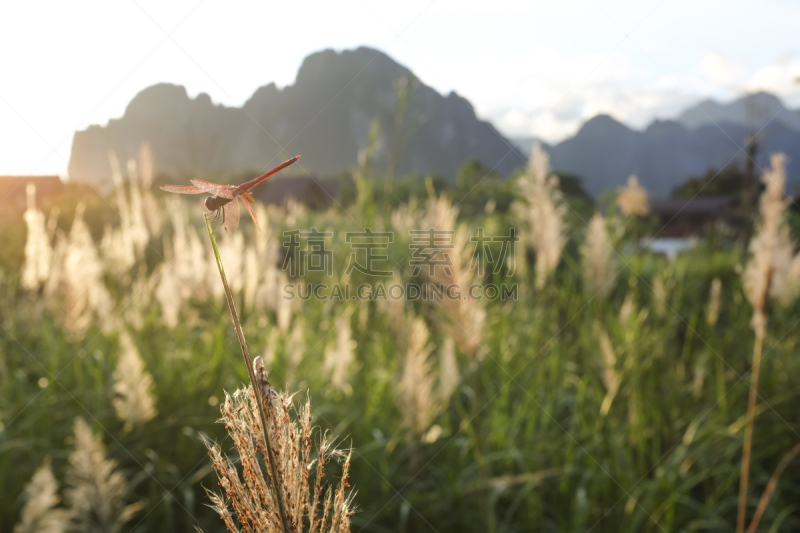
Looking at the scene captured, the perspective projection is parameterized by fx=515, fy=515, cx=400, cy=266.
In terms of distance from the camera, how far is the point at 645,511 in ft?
6.82

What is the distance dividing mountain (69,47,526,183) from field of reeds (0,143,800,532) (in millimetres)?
483

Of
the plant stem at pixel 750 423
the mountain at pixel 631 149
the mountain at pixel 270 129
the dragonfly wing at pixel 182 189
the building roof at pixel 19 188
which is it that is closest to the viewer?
the dragonfly wing at pixel 182 189

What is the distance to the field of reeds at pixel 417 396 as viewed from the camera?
6.78ft

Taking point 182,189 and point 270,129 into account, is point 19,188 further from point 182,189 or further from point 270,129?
point 270,129

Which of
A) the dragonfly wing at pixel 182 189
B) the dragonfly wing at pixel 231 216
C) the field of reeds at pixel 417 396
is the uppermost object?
the dragonfly wing at pixel 182 189

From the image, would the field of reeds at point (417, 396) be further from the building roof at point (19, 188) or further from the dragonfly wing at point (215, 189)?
the dragonfly wing at point (215, 189)

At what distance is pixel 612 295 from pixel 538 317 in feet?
7.98

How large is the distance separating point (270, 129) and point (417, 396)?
29467mm

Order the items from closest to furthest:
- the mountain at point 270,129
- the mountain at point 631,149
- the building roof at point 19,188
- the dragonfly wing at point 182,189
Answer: the dragonfly wing at point 182,189 < the building roof at point 19,188 < the mountain at point 270,129 < the mountain at point 631,149

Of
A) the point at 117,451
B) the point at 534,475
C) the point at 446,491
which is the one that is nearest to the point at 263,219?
the point at 117,451

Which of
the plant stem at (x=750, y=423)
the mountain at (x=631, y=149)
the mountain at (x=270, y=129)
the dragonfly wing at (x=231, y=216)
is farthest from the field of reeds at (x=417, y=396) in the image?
the mountain at (x=631, y=149)

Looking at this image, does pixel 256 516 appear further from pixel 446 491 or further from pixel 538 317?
pixel 538 317

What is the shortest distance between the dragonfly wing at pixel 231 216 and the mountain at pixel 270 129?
134 centimetres

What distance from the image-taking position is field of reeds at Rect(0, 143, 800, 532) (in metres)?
2.07
